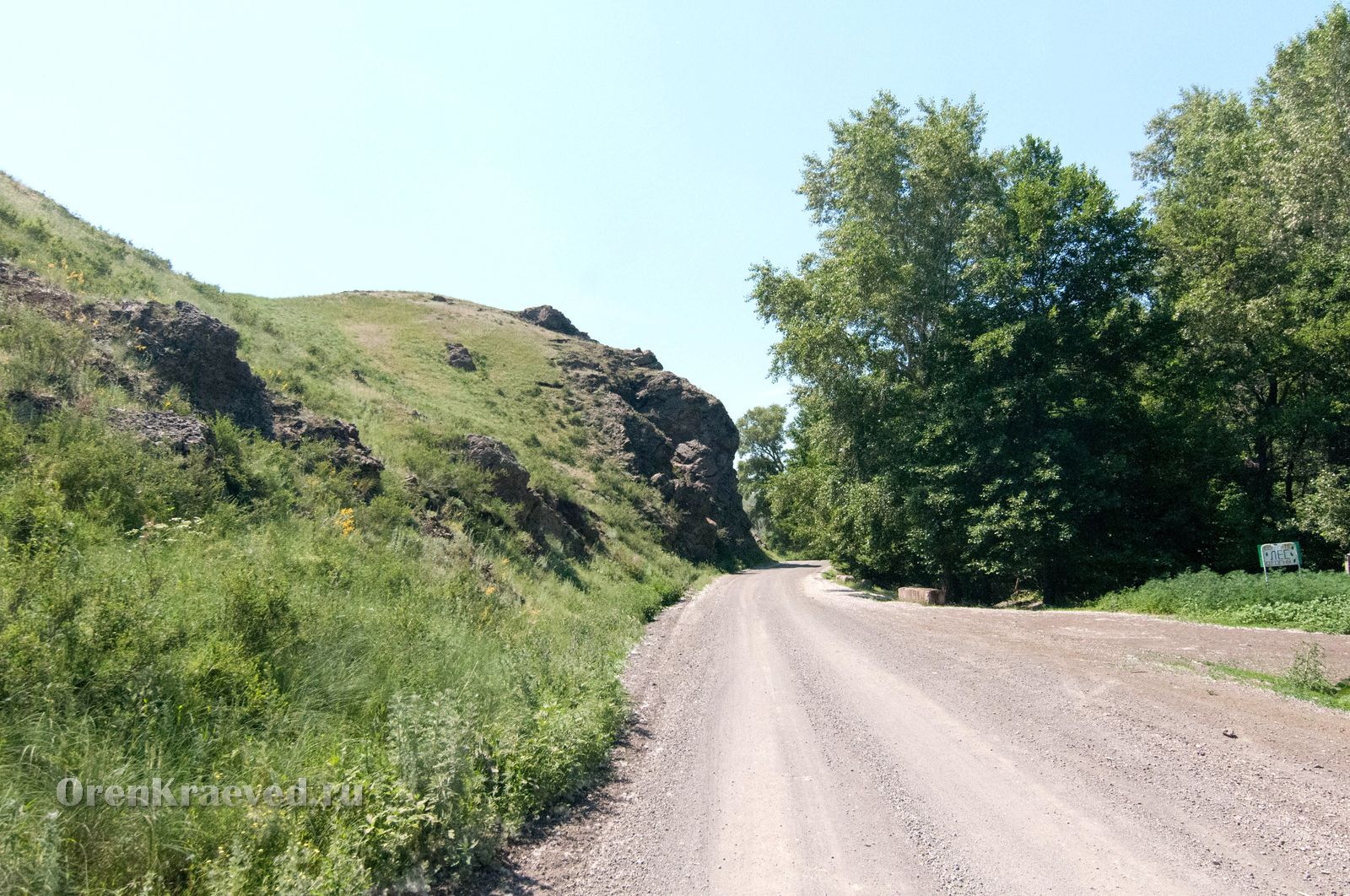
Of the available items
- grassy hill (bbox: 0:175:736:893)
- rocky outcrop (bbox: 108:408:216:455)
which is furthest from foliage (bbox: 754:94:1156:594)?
rocky outcrop (bbox: 108:408:216:455)

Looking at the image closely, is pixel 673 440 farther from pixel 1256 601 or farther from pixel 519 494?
pixel 1256 601

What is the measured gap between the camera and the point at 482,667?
24.2 feet

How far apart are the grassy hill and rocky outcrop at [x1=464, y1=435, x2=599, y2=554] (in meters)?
2.18

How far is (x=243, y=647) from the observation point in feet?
16.9

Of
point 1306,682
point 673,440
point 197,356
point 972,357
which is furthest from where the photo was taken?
point 673,440

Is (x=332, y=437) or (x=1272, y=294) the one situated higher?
(x=1272, y=294)

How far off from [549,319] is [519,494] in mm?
57380

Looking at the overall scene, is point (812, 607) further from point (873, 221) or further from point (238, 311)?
point (238, 311)

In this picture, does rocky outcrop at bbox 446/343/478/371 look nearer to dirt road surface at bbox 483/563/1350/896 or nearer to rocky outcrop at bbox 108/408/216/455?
rocky outcrop at bbox 108/408/216/455

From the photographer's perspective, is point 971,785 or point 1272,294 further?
point 1272,294

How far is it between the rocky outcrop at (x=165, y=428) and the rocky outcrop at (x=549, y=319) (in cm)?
6276

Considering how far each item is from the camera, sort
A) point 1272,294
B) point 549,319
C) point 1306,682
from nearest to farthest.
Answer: point 1306,682 → point 1272,294 → point 549,319

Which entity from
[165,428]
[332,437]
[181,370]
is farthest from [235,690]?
[332,437]

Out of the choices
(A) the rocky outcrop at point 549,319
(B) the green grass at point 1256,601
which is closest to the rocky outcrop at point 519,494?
(B) the green grass at point 1256,601
